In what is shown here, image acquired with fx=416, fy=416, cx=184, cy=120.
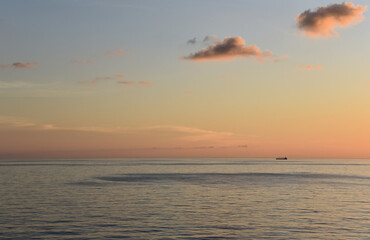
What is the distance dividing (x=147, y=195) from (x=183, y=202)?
1078 centimetres

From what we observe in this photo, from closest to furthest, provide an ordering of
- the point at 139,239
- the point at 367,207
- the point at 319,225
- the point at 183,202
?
the point at 139,239
the point at 319,225
the point at 367,207
the point at 183,202

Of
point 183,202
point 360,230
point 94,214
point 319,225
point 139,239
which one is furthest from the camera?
point 183,202

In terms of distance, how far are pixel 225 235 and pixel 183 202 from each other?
23.0 metres

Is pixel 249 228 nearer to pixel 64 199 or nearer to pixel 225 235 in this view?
pixel 225 235

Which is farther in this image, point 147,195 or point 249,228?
point 147,195

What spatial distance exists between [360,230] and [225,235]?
13325 millimetres

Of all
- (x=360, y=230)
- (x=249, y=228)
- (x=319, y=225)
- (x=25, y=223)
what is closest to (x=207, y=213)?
(x=249, y=228)

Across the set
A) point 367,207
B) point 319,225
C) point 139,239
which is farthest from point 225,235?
A: point 367,207

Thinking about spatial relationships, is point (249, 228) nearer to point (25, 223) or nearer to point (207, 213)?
point (207, 213)

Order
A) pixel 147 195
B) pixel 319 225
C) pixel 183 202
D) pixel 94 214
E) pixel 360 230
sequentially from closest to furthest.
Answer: pixel 360 230 < pixel 319 225 < pixel 94 214 < pixel 183 202 < pixel 147 195

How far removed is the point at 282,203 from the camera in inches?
2322

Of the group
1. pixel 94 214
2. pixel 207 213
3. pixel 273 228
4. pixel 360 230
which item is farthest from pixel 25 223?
pixel 360 230

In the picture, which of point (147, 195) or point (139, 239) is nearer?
point (139, 239)

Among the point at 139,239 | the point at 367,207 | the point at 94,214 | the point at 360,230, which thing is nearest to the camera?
the point at 139,239
